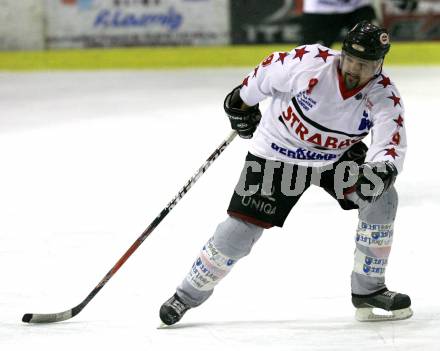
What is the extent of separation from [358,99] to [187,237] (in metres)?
1.31

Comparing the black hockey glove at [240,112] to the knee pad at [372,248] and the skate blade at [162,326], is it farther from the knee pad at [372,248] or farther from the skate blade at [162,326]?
the skate blade at [162,326]

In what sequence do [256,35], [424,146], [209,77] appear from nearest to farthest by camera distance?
[424,146] < [209,77] < [256,35]

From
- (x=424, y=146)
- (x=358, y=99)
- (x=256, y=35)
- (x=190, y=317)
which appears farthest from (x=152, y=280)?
(x=256, y=35)

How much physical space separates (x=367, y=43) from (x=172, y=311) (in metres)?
0.90

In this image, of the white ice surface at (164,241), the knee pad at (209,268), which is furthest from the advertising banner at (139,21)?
the knee pad at (209,268)

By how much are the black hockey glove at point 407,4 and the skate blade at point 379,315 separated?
5.67 meters

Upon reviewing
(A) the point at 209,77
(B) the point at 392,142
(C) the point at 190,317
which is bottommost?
(A) the point at 209,77

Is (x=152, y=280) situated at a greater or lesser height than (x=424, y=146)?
greater

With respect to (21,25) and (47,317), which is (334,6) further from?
(47,317)

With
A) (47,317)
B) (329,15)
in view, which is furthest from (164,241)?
(329,15)

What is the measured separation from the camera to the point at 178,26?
8344 mm

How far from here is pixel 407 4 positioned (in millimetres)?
8148

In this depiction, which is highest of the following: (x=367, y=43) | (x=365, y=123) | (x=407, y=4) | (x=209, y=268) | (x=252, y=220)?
(x=367, y=43)

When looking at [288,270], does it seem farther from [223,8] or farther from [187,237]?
[223,8]
